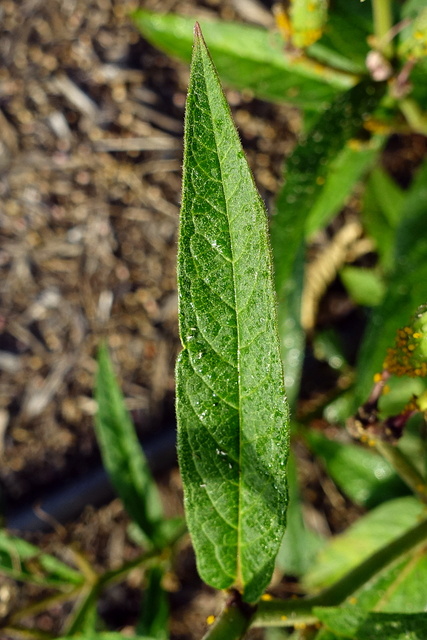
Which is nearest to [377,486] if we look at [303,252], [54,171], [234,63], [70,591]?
[303,252]

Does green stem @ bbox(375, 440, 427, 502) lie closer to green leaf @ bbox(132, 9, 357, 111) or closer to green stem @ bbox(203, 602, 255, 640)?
green stem @ bbox(203, 602, 255, 640)

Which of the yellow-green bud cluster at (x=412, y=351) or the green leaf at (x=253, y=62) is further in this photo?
the green leaf at (x=253, y=62)

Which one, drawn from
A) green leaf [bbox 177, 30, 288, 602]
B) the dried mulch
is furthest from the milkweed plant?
the dried mulch

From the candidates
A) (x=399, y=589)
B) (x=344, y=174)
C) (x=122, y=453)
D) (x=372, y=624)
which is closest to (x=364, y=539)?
(x=399, y=589)

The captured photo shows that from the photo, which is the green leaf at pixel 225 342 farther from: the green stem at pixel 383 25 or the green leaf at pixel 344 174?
the green leaf at pixel 344 174

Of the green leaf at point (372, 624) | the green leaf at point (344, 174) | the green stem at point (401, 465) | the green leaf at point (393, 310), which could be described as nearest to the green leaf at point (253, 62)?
the green leaf at point (344, 174)
